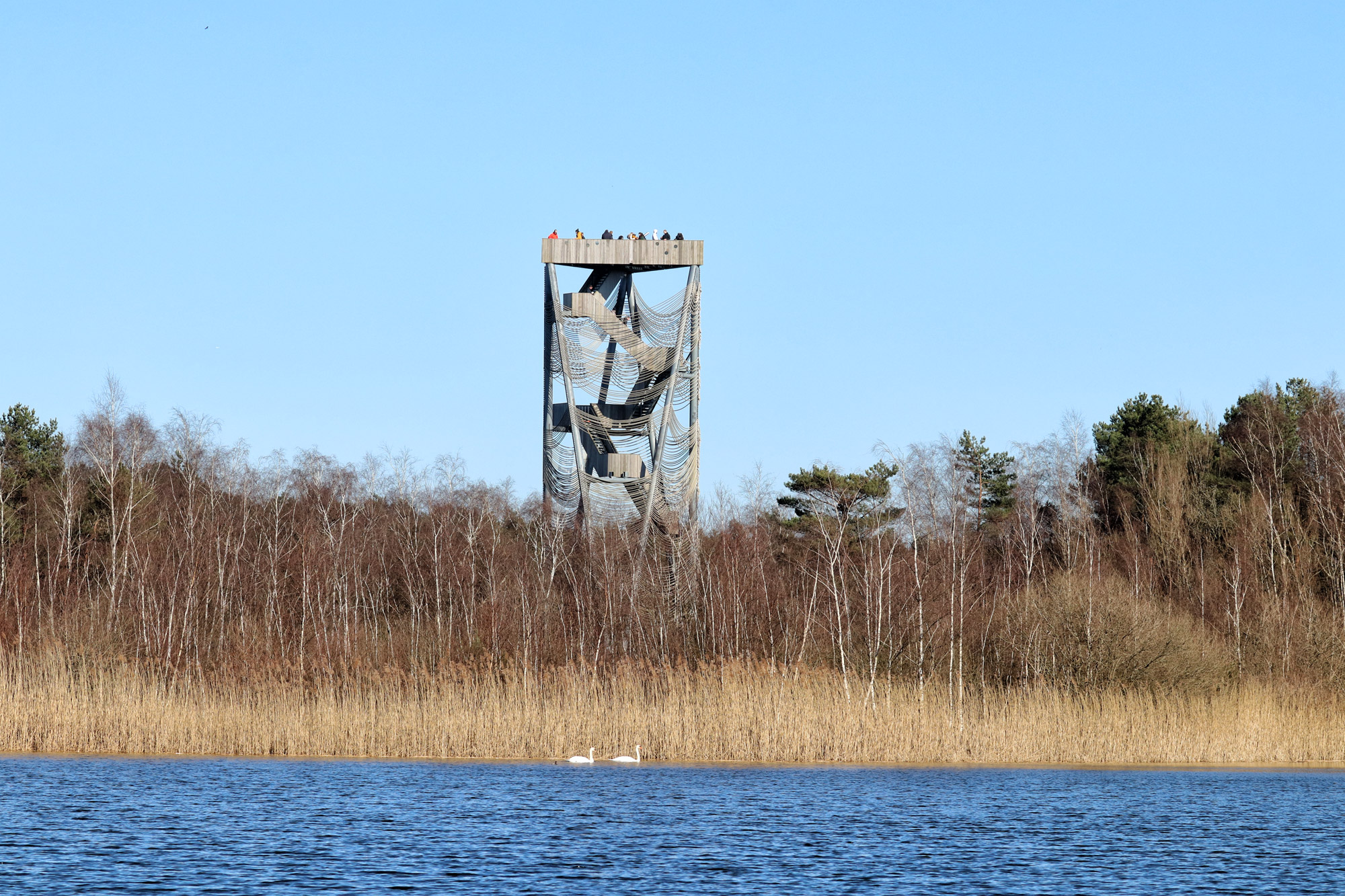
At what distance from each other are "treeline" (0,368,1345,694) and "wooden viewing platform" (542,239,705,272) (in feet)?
27.6

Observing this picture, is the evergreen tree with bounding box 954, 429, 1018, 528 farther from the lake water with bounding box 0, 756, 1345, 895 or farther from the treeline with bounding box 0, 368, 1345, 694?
the lake water with bounding box 0, 756, 1345, 895

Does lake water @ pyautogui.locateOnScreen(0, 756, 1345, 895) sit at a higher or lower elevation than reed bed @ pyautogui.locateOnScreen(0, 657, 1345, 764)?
lower

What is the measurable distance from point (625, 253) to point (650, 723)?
978 inches

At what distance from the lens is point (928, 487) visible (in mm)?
37500

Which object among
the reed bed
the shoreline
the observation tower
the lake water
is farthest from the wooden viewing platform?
the lake water

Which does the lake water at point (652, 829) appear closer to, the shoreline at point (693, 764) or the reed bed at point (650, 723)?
the shoreline at point (693, 764)

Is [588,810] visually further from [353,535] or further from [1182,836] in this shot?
[353,535]

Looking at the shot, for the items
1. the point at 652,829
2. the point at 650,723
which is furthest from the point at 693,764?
the point at 652,829

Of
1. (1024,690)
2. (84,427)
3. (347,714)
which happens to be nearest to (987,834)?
(1024,690)

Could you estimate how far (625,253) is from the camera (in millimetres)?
50562

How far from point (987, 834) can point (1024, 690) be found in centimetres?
1209

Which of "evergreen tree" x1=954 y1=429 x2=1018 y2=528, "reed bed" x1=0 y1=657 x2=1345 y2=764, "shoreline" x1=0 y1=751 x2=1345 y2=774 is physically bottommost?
"shoreline" x1=0 y1=751 x2=1345 y2=774

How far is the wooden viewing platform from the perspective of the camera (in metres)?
50.0

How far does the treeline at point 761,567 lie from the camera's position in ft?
112
